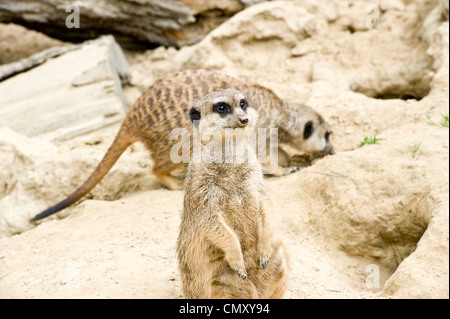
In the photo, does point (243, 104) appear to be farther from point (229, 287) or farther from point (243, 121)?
point (229, 287)

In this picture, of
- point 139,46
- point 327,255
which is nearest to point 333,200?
point 327,255

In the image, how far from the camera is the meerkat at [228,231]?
1.98m

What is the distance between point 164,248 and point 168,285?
0.36m

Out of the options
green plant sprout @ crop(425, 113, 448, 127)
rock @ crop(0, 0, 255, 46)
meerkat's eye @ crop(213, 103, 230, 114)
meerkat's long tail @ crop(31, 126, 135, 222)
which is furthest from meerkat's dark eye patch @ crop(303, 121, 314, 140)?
meerkat's eye @ crop(213, 103, 230, 114)

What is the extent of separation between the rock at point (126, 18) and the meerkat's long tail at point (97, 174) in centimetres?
189

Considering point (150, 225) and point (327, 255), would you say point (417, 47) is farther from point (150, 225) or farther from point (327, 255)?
point (150, 225)

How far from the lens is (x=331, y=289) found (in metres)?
2.41

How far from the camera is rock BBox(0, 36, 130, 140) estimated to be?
427 centimetres

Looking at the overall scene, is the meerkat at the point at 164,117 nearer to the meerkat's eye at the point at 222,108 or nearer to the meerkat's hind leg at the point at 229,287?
the meerkat's eye at the point at 222,108

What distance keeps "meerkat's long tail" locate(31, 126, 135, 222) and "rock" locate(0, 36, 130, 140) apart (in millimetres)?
752

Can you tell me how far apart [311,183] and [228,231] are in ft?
4.83

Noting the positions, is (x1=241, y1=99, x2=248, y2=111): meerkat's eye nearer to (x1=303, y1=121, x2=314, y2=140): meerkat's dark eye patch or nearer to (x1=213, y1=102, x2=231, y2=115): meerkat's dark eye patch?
(x1=213, y1=102, x2=231, y2=115): meerkat's dark eye patch

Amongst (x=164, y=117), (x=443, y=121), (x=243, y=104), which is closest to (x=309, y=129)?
(x=443, y=121)

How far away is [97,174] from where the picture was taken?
3447 millimetres
